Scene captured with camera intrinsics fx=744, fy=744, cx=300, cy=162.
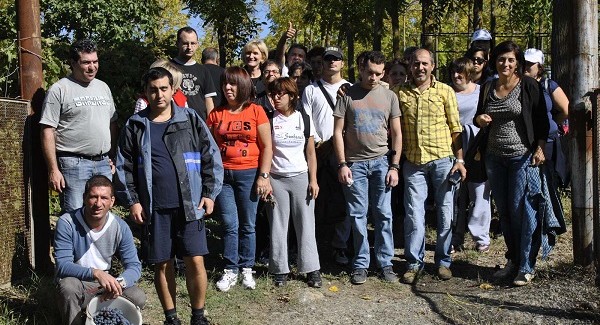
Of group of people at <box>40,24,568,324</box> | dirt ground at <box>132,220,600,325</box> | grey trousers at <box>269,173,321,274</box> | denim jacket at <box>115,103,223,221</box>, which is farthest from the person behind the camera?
grey trousers at <box>269,173,321,274</box>

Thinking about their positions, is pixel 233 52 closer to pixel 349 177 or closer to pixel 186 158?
pixel 349 177

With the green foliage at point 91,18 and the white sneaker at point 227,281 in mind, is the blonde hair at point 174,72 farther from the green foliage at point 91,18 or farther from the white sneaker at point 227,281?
the green foliage at point 91,18

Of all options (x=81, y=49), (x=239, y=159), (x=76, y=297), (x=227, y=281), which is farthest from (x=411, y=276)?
(x=81, y=49)

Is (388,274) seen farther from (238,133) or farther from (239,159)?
(238,133)

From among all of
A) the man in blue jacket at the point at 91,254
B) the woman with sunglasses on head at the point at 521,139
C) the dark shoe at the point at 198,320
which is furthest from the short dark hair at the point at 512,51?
the man in blue jacket at the point at 91,254

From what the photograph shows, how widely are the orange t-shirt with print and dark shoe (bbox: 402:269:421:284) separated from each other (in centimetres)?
165

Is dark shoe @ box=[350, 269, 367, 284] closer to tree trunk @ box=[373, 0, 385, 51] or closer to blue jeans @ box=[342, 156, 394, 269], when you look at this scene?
blue jeans @ box=[342, 156, 394, 269]

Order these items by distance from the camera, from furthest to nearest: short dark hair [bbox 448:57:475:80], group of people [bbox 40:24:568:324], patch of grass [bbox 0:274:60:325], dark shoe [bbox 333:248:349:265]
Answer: short dark hair [bbox 448:57:475:80] < dark shoe [bbox 333:248:349:265] < group of people [bbox 40:24:568:324] < patch of grass [bbox 0:274:60:325]

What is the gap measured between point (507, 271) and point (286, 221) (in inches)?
77.2

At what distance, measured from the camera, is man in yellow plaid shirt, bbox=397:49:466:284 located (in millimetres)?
6398

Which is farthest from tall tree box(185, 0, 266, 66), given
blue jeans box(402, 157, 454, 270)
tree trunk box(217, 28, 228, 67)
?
blue jeans box(402, 157, 454, 270)

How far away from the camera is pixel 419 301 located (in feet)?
19.5

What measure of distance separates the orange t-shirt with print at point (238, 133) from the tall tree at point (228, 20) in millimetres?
9547

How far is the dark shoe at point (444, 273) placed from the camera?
6496 millimetres
